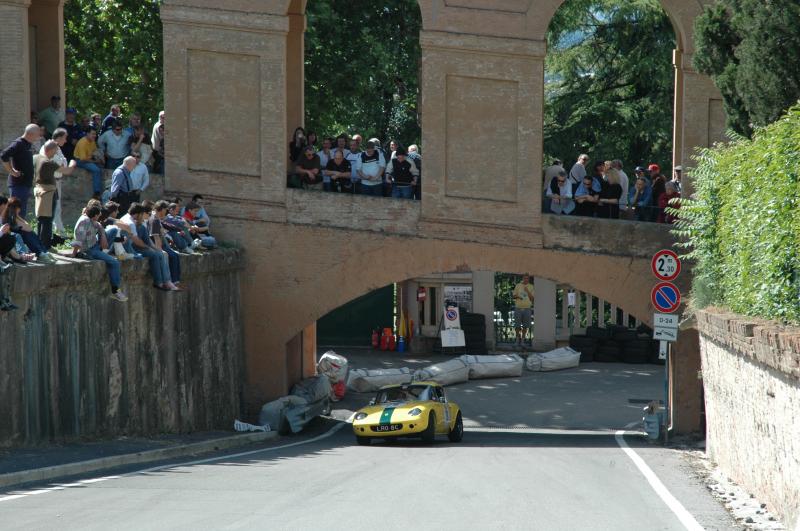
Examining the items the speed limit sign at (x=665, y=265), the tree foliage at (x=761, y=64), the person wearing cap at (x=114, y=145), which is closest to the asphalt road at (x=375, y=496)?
the speed limit sign at (x=665, y=265)

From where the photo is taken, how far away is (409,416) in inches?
955

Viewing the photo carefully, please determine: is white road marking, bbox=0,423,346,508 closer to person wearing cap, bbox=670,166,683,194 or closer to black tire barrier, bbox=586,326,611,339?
person wearing cap, bbox=670,166,683,194

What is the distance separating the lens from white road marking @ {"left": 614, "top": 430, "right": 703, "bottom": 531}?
46.1 ft

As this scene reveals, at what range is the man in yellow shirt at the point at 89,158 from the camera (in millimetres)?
27656

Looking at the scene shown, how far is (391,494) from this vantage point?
50.6 feet

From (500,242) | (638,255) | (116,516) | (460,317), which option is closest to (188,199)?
(500,242)

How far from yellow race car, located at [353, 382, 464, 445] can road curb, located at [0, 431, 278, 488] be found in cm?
239

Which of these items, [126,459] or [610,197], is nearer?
[126,459]

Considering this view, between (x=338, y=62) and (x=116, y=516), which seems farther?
(x=338, y=62)

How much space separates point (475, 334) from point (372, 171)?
12.4 m

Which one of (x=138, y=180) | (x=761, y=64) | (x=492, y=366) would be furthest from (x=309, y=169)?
(x=761, y=64)

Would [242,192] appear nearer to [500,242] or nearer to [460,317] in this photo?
[500,242]

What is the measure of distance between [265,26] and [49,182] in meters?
8.55

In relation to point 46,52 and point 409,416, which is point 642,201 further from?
point 46,52
